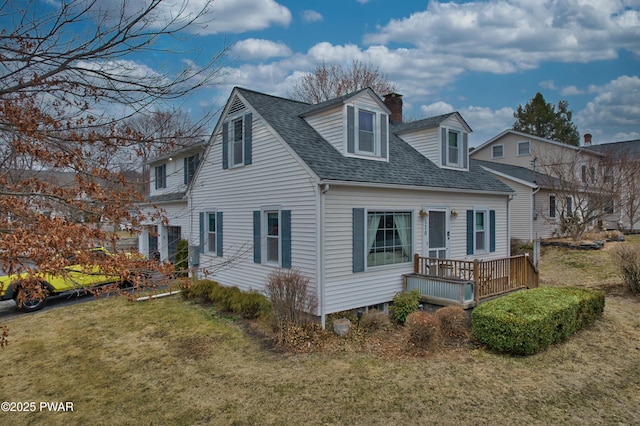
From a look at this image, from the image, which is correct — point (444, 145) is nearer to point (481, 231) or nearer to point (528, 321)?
point (481, 231)

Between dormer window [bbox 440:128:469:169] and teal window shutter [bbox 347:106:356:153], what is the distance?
3.90 m

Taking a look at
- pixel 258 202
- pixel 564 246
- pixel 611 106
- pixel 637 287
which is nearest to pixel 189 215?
pixel 258 202

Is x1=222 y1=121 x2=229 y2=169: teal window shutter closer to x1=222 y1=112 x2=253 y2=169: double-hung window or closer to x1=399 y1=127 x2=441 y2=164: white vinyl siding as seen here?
x1=222 y1=112 x2=253 y2=169: double-hung window

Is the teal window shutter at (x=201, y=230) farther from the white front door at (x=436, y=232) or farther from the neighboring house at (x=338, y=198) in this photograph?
the white front door at (x=436, y=232)

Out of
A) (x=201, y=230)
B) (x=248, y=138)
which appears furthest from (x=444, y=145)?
(x=201, y=230)

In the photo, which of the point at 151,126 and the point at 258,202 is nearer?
the point at 151,126

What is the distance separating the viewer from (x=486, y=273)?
955 centimetres

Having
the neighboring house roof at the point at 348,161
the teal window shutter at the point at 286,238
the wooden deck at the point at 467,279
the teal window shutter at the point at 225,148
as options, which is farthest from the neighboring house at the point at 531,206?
the teal window shutter at the point at 225,148

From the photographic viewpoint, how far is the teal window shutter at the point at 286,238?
9.09 m

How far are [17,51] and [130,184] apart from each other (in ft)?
5.63

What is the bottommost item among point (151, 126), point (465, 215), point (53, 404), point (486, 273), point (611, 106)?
point (53, 404)

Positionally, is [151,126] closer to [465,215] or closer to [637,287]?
[465,215]

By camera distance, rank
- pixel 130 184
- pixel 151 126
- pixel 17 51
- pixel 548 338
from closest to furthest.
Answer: pixel 17 51
pixel 130 184
pixel 151 126
pixel 548 338

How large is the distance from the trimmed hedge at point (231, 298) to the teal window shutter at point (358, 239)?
2.33 meters
